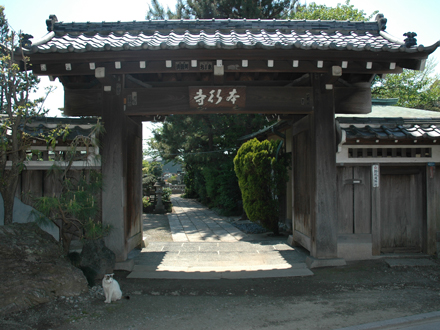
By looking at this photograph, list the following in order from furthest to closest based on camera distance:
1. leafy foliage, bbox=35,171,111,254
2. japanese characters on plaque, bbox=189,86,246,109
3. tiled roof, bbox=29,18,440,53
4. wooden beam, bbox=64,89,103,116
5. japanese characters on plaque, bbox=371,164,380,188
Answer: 1. japanese characters on plaque, bbox=371,164,380,188
2. wooden beam, bbox=64,89,103,116
3. japanese characters on plaque, bbox=189,86,246,109
4. tiled roof, bbox=29,18,440,53
5. leafy foliage, bbox=35,171,111,254

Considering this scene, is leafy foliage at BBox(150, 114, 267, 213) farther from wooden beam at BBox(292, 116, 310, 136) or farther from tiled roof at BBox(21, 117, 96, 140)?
tiled roof at BBox(21, 117, 96, 140)

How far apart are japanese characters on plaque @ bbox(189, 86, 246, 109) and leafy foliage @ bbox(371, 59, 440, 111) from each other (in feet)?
73.0

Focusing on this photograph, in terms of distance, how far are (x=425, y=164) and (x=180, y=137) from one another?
1698 centimetres

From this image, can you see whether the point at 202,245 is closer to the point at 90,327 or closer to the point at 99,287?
the point at 99,287

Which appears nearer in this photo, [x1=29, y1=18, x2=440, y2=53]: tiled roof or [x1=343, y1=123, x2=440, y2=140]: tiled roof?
[x1=29, y1=18, x2=440, y2=53]: tiled roof

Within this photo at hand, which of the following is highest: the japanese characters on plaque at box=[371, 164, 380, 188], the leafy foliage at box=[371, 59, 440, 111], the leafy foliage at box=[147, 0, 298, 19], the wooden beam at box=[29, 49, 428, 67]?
the leafy foliage at box=[147, 0, 298, 19]

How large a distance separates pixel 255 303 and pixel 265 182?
20.0 ft

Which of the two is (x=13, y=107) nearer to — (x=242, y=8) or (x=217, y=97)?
(x=217, y=97)

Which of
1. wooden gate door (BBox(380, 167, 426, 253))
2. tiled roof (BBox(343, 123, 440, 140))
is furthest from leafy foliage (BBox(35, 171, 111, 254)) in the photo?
wooden gate door (BBox(380, 167, 426, 253))

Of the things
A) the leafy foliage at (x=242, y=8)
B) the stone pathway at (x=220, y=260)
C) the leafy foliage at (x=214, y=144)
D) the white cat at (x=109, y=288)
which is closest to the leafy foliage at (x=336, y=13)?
the leafy foliage at (x=242, y=8)

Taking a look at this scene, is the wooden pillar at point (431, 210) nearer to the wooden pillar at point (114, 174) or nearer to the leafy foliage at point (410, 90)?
the wooden pillar at point (114, 174)

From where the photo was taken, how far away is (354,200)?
7.63 meters

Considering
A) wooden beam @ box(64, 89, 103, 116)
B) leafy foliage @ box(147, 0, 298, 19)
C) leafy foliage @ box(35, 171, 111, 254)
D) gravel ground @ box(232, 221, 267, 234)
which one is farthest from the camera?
leafy foliage @ box(147, 0, 298, 19)

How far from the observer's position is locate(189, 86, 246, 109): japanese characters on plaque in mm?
6945
